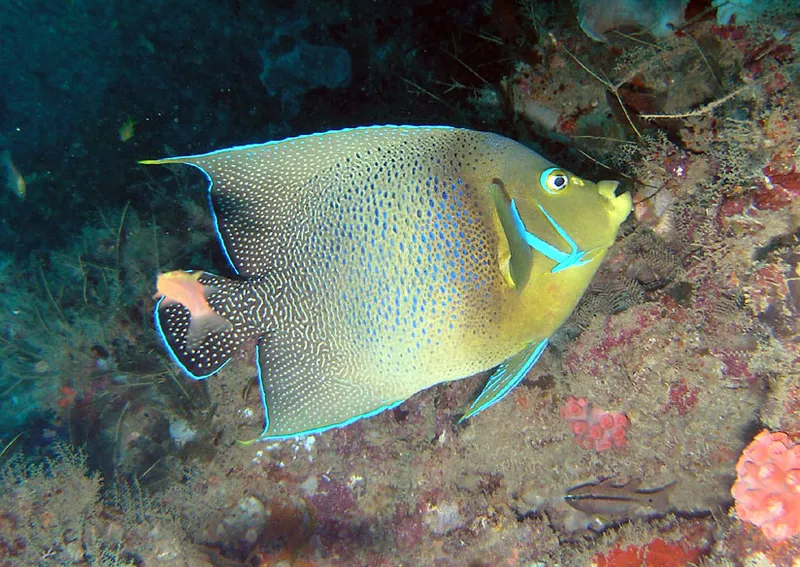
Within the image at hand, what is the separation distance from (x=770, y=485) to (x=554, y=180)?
284cm

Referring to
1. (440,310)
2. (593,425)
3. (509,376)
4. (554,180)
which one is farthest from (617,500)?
(554,180)

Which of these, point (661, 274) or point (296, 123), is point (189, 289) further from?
point (296, 123)

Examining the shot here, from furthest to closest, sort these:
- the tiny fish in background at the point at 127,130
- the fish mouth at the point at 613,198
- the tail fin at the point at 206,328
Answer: the tiny fish in background at the point at 127,130 < the tail fin at the point at 206,328 < the fish mouth at the point at 613,198

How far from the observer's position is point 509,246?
1.62 metres

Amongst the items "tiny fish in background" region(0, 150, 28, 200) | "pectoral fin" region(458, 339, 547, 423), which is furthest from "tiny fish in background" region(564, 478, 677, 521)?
"tiny fish in background" region(0, 150, 28, 200)

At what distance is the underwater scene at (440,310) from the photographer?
1682mm

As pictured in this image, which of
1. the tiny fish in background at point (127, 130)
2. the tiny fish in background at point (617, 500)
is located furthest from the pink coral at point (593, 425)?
the tiny fish in background at point (127, 130)

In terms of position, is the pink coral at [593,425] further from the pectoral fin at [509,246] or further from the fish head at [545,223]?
the pectoral fin at [509,246]

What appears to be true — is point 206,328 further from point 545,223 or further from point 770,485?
point 770,485

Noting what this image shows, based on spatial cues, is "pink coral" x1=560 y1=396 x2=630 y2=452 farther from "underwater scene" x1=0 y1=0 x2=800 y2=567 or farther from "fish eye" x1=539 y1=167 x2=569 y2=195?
"fish eye" x1=539 y1=167 x2=569 y2=195

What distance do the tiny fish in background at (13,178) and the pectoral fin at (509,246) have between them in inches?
416

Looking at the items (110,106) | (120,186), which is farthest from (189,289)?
(110,106)

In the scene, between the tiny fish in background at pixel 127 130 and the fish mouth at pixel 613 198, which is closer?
the fish mouth at pixel 613 198

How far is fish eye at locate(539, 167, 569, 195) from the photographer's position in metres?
1.57
